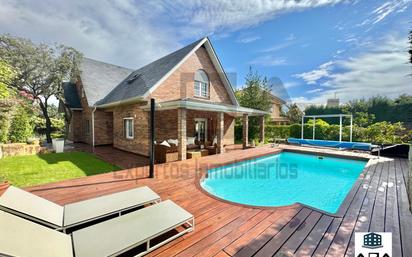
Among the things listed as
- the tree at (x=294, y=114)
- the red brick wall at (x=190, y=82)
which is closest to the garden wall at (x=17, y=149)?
the red brick wall at (x=190, y=82)

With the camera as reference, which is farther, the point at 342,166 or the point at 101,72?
the point at 101,72

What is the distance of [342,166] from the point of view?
10828 millimetres

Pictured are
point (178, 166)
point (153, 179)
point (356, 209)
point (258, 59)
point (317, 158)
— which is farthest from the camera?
Answer: point (258, 59)

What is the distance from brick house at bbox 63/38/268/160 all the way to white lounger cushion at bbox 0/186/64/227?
645 centimetres

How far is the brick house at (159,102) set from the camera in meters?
11.3

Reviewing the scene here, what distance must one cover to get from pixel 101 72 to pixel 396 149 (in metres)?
24.3

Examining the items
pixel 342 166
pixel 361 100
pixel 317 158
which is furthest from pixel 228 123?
pixel 361 100

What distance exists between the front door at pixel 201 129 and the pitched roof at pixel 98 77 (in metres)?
8.60

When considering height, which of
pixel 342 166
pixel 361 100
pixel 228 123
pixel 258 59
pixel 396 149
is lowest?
pixel 342 166

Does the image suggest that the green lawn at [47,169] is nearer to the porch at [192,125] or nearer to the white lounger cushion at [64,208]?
the porch at [192,125]

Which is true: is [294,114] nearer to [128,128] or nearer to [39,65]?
[128,128]

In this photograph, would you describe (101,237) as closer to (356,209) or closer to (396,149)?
(356,209)

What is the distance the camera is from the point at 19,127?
40.9 ft

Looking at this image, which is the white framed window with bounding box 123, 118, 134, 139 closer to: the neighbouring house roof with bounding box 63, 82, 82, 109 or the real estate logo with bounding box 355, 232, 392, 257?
the neighbouring house roof with bounding box 63, 82, 82, 109
